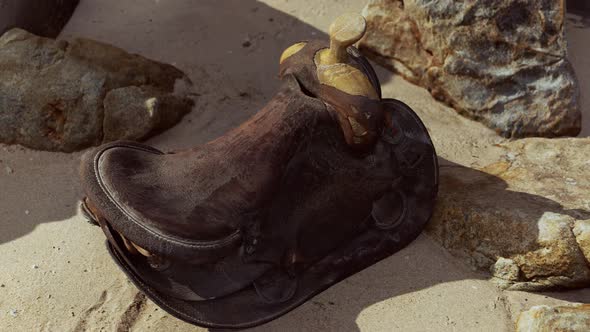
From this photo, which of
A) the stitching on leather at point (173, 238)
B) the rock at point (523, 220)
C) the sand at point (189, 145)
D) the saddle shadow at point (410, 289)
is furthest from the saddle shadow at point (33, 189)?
the rock at point (523, 220)

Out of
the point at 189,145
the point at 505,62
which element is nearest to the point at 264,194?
the point at 189,145

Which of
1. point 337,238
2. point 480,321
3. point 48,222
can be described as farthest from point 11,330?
point 480,321

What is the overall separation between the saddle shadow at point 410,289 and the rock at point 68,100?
1.61 metres

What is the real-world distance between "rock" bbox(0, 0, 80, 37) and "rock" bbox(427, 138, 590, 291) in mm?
2901

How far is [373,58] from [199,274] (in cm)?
222

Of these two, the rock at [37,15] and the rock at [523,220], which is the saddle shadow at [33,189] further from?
the rock at [523,220]

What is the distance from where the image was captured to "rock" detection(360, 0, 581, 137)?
3.79 meters

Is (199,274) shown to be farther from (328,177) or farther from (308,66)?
(308,66)

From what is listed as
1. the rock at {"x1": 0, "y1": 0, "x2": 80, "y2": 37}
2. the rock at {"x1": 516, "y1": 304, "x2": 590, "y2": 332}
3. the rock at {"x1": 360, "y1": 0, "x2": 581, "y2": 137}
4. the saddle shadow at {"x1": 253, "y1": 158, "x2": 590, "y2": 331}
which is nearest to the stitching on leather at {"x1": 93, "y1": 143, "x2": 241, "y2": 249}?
the saddle shadow at {"x1": 253, "y1": 158, "x2": 590, "y2": 331}

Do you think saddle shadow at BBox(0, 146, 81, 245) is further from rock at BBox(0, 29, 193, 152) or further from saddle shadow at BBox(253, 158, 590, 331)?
saddle shadow at BBox(253, 158, 590, 331)

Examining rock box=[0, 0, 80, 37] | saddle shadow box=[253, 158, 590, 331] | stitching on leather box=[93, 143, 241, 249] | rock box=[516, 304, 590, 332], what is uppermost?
stitching on leather box=[93, 143, 241, 249]

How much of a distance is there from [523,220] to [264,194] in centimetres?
117

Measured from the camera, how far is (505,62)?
385 cm

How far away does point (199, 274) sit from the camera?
265 centimetres
